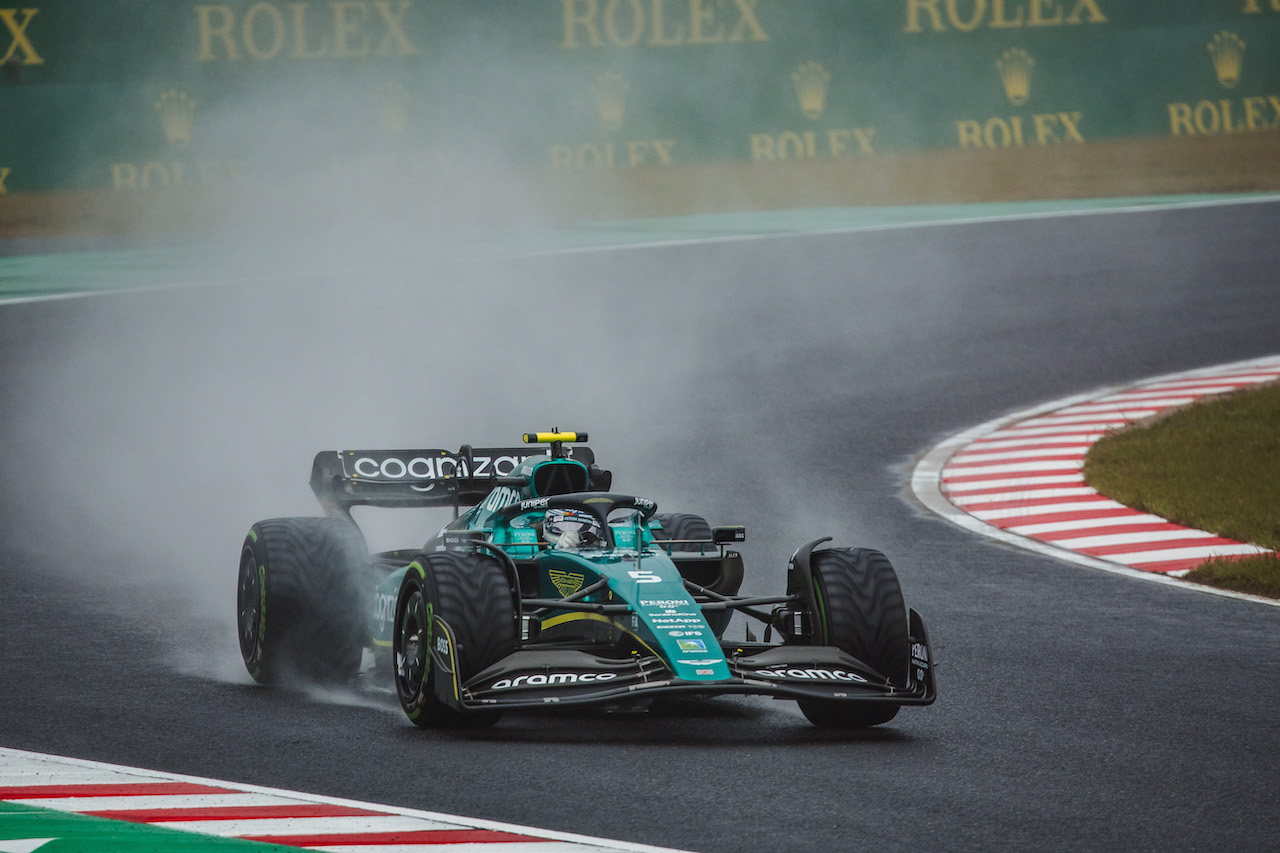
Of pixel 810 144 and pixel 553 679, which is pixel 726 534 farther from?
pixel 810 144

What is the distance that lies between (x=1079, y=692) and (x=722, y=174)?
17168 millimetres

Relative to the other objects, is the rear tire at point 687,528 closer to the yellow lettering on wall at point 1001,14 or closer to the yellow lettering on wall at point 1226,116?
the yellow lettering on wall at point 1001,14

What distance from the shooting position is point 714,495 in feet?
41.5

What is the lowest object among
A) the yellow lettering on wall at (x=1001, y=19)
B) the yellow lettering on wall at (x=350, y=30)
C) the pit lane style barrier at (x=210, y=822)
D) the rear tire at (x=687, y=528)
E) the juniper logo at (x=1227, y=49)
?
the pit lane style barrier at (x=210, y=822)

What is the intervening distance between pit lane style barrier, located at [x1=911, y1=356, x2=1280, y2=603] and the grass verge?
165 mm

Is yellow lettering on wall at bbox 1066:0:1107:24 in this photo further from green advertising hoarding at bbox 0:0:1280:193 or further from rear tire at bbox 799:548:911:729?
rear tire at bbox 799:548:911:729

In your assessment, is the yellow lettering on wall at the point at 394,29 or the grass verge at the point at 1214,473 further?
the yellow lettering on wall at the point at 394,29

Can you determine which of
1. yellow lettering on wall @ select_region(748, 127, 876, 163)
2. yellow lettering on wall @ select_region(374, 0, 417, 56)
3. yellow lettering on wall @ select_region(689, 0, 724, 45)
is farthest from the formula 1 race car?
yellow lettering on wall @ select_region(748, 127, 876, 163)

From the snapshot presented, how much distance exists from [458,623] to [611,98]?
16388mm

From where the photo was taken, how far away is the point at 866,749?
6559 mm

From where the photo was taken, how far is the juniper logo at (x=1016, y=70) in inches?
906

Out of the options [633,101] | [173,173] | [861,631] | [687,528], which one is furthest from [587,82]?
[861,631]

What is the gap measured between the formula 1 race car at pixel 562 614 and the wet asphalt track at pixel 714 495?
0.22 m

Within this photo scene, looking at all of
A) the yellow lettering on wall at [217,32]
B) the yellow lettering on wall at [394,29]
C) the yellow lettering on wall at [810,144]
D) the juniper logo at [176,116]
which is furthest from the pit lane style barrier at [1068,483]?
the juniper logo at [176,116]
